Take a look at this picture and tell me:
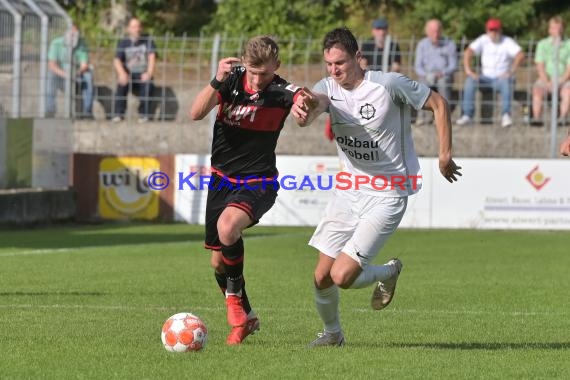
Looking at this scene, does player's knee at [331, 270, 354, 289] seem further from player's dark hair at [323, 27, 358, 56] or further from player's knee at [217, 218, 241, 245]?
player's dark hair at [323, 27, 358, 56]

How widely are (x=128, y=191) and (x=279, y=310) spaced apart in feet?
37.3

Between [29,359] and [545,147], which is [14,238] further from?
[29,359]

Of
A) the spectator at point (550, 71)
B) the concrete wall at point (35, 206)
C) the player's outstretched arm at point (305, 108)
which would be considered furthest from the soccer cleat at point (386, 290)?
the spectator at point (550, 71)

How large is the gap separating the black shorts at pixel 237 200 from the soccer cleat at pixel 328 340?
90 centimetres

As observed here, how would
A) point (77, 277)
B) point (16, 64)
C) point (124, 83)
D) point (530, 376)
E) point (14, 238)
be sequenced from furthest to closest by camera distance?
1. point (124, 83)
2. point (16, 64)
3. point (14, 238)
4. point (77, 277)
5. point (530, 376)

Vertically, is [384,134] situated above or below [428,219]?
above

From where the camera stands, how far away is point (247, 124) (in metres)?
9.25

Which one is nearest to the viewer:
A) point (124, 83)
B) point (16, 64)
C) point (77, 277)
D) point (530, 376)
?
point (530, 376)

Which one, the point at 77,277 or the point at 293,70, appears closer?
the point at 77,277

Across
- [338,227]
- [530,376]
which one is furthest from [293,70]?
[530,376]

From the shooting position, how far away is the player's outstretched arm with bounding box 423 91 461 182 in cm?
862

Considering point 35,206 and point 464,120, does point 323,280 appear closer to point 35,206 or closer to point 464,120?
point 35,206

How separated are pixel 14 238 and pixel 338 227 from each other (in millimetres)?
10670

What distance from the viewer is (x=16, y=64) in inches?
832
